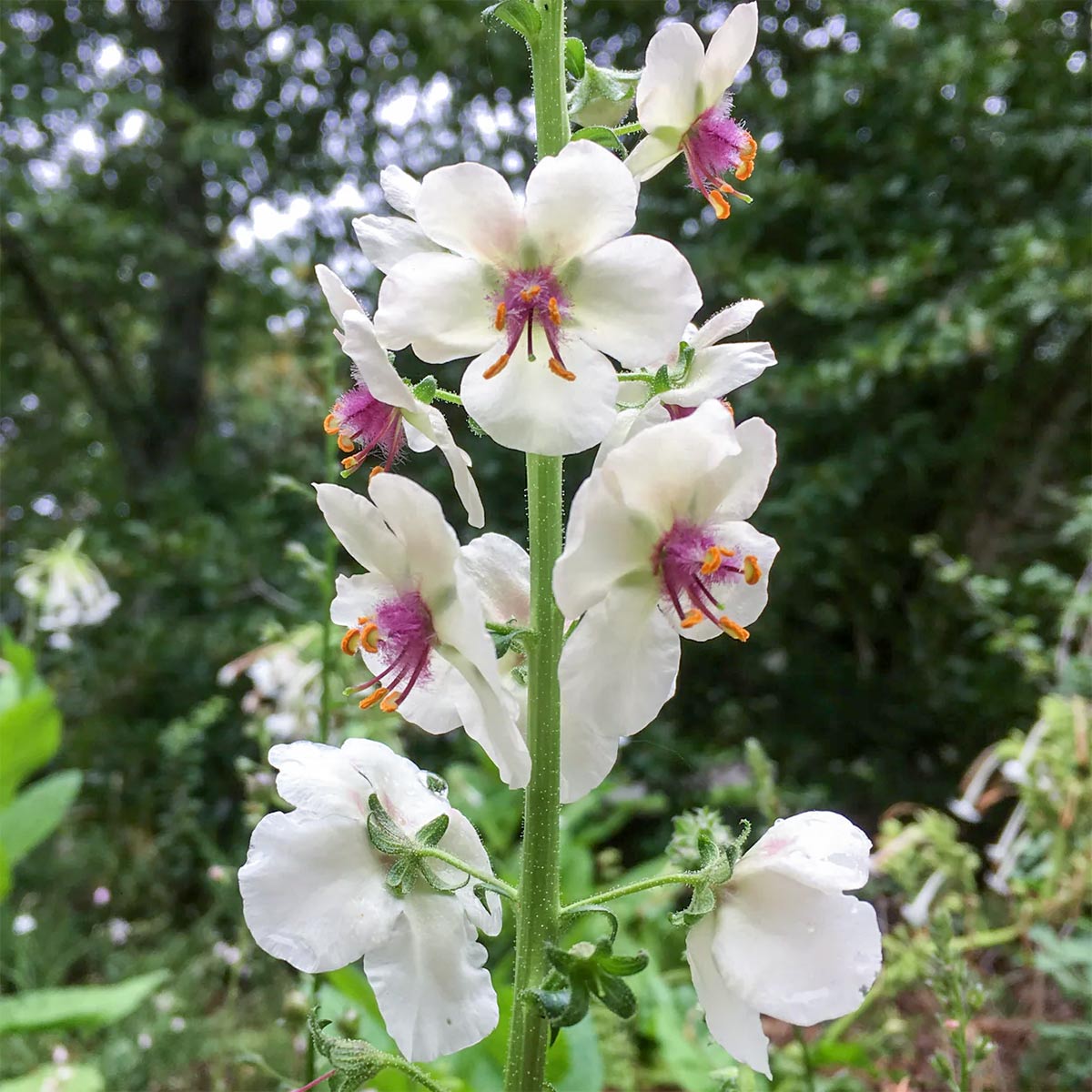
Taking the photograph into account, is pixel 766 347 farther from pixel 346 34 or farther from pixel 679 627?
pixel 346 34

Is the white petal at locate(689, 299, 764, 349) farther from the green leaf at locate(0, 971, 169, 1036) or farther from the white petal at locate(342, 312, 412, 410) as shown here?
the green leaf at locate(0, 971, 169, 1036)

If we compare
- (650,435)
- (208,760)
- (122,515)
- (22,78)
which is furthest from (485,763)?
(22,78)

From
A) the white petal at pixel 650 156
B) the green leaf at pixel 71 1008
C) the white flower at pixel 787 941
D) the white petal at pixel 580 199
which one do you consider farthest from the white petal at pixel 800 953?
the green leaf at pixel 71 1008

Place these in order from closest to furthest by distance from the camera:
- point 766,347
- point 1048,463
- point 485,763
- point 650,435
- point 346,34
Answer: point 650,435 < point 766,347 < point 485,763 < point 1048,463 < point 346,34

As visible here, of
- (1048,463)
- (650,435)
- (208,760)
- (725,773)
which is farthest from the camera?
(208,760)

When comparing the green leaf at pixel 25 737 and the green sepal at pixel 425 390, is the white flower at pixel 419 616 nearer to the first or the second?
the green sepal at pixel 425 390

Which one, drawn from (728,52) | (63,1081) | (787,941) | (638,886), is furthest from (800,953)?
(63,1081)
